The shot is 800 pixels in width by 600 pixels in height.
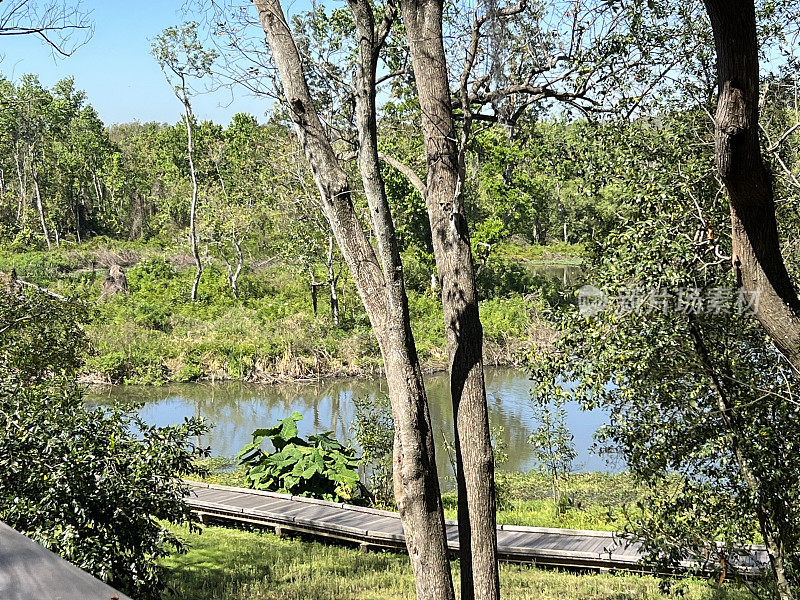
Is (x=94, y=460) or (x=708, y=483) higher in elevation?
(x=94, y=460)

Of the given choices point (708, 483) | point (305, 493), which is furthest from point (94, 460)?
point (305, 493)

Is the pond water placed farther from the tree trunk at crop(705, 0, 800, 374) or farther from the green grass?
the tree trunk at crop(705, 0, 800, 374)

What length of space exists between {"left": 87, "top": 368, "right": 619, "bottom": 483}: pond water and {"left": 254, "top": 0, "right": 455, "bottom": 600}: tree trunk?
866 centimetres

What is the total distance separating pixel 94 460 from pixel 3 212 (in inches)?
1512

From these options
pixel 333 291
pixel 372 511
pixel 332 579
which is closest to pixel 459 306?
pixel 332 579

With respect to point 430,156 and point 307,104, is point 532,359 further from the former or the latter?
point 307,104

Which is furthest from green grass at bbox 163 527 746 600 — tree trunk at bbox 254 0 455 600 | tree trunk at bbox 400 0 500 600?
tree trunk at bbox 254 0 455 600

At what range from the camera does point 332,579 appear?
7223 mm

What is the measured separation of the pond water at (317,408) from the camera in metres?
14.2

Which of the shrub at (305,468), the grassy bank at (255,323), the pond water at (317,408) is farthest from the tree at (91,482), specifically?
the grassy bank at (255,323)

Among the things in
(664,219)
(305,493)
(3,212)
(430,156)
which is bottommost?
(305,493)

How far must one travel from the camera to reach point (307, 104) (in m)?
4.14

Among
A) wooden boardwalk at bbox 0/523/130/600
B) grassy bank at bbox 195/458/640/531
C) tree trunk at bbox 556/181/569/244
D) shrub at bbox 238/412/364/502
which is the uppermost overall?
tree trunk at bbox 556/181/569/244

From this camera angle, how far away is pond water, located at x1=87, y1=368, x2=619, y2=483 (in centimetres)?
1416
